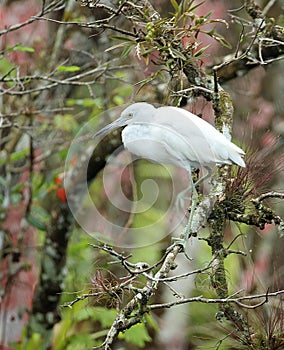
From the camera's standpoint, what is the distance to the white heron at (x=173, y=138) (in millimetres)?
1095

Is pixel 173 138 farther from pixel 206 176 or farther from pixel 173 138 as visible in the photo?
pixel 206 176

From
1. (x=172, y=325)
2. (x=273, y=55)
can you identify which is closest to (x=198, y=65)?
(x=273, y=55)

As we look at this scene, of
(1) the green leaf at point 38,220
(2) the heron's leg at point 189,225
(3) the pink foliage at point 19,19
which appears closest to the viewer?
(2) the heron's leg at point 189,225

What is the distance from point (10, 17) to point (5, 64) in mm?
353

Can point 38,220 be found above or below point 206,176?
below

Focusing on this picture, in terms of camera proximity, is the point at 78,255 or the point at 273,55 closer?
the point at 273,55

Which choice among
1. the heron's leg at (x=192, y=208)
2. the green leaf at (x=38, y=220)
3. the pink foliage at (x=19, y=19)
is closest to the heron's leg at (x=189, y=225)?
the heron's leg at (x=192, y=208)

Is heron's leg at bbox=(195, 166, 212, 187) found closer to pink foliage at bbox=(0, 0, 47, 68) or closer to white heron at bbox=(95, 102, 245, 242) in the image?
white heron at bbox=(95, 102, 245, 242)

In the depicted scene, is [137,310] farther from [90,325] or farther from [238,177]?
[90,325]

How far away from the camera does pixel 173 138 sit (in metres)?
1.09

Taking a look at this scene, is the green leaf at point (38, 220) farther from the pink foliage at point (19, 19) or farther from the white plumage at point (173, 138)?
the white plumage at point (173, 138)

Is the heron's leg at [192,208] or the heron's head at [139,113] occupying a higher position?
the heron's head at [139,113]

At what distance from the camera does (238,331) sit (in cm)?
126

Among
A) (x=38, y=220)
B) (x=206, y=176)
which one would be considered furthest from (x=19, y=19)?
(x=206, y=176)
